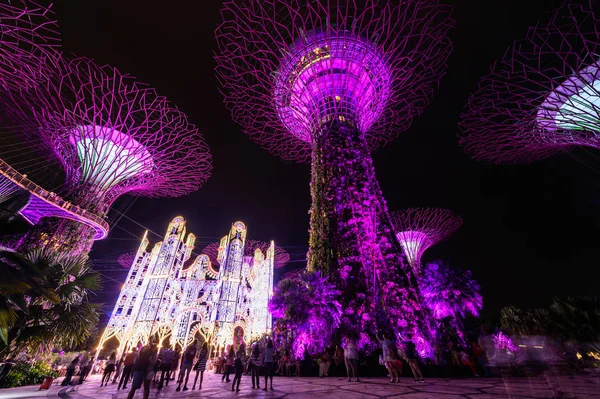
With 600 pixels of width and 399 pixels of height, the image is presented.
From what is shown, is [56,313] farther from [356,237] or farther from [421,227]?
[421,227]

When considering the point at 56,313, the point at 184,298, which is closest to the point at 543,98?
the point at 56,313

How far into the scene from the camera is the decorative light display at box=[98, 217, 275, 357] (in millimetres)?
23672

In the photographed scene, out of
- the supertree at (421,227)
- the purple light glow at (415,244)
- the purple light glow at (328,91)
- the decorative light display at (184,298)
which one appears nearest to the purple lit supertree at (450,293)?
the supertree at (421,227)

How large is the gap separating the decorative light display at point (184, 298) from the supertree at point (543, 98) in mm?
23416

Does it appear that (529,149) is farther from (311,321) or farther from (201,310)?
(201,310)

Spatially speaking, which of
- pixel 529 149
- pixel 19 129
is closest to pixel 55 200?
pixel 19 129

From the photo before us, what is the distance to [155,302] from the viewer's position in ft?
80.5

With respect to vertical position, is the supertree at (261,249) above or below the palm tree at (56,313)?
above

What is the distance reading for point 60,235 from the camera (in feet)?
59.4

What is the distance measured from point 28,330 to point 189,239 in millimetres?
25517

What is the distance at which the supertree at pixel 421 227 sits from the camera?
82.7 ft

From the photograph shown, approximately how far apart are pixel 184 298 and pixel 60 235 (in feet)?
48.8

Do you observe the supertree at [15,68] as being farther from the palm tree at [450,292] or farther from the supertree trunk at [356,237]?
the palm tree at [450,292]

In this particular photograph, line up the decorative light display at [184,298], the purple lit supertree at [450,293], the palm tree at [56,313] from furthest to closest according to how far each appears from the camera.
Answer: the decorative light display at [184,298]
the purple lit supertree at [450,293]
the palm tree at [56,313]
